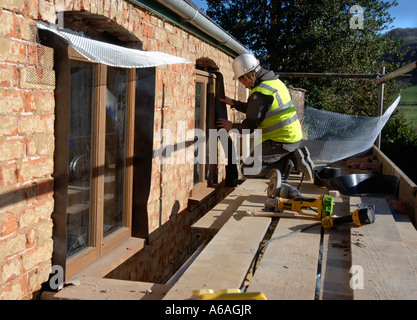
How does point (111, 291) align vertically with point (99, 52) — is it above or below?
below

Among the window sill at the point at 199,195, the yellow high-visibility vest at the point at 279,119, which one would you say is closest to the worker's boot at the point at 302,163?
the yellow high-visibility vest at the point at 279,119

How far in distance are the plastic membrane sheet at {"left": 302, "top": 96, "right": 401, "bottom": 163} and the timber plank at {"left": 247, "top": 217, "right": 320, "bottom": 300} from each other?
3.87m

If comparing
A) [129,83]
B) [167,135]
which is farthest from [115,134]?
[167,135]

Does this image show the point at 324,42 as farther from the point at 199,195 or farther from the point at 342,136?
the point at 199,195

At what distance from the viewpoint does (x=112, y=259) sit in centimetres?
382

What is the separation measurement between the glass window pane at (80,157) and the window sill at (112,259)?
0.17 metres

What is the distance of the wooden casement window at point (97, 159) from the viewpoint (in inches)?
138

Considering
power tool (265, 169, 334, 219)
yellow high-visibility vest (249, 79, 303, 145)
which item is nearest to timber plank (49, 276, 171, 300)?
power tool (265, 169, 334, 219)

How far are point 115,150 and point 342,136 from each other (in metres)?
4.52

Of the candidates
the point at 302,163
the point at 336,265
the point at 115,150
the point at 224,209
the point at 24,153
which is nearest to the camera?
the point at 24,153

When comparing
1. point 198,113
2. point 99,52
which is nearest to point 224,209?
point 99,52

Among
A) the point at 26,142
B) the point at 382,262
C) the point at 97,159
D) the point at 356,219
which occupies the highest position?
the point at 26,142

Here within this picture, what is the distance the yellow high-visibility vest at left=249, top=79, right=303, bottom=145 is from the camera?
542 centimetres

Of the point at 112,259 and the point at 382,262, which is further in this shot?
the point at 112,259
